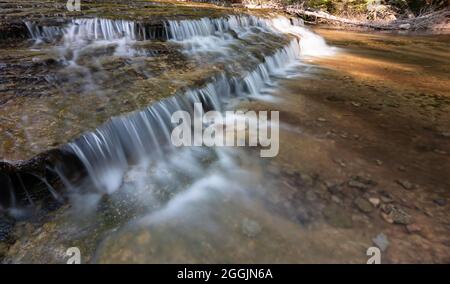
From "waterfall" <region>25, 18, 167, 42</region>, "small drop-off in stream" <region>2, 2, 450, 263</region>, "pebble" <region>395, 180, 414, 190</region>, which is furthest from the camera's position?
"waterfall" <region>25, 18, 167, 42</region>

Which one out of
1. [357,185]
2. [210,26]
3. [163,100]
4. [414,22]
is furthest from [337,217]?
[414,22]

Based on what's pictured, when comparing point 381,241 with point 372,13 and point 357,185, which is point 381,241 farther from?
point 372,13

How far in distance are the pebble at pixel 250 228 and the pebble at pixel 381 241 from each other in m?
1.01

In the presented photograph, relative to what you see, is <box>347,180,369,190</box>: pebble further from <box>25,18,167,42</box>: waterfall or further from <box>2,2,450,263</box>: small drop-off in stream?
<box>25,18,167,42</box>: waterfall

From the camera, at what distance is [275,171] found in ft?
11.8

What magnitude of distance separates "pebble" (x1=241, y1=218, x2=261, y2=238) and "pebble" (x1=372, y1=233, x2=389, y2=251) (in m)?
1.01

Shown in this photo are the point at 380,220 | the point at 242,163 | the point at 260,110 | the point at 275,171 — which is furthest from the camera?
the point at 260,110

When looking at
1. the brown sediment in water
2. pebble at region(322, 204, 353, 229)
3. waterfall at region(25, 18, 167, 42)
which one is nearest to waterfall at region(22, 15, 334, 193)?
waterfall at region(25, 18, 167, 42)

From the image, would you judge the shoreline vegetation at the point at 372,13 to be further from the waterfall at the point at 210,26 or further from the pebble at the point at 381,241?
the pebble at the point at 381,241

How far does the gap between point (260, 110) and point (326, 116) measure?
1.12 m

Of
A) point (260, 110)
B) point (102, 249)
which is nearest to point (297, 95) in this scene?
point (260, 110)

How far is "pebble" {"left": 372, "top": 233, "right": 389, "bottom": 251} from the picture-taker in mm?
2592

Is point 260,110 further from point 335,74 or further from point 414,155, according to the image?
point 335,74

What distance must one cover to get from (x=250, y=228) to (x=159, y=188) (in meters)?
1.09
